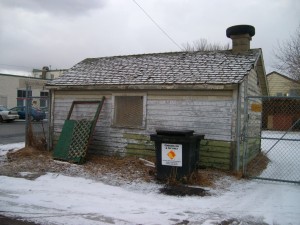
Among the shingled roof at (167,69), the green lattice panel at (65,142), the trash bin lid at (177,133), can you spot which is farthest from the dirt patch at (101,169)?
the shingled roof at (167,69)

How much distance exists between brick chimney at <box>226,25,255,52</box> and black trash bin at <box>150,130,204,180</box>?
14.0 ft

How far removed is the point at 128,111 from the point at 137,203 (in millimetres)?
4412

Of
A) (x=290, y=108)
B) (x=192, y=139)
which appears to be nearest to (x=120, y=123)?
(x=192, y=139)

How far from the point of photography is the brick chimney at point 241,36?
1027 cm

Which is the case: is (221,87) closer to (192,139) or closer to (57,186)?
(192,139)

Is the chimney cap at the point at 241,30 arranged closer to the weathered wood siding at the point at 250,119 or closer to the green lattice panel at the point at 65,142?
the weathered wood siding at the point at 250,119

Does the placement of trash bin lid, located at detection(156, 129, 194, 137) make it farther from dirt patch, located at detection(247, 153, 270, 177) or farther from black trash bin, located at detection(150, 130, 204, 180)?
dirt patch, located at detection(247, 153, 270, 177)

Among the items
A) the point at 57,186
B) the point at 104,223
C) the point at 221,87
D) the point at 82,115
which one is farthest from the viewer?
the point at 82,115

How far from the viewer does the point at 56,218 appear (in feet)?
16.8

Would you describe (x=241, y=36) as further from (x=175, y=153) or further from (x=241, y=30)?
(x=175, y=153)

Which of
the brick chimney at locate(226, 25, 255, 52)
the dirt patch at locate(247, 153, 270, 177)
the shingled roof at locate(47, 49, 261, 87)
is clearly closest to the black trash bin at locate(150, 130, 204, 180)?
the shingled roof at locate(47, 49, 261, 87)

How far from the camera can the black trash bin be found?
24.2ft

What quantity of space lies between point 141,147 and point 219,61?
143 inches

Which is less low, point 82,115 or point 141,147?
point 82,115
